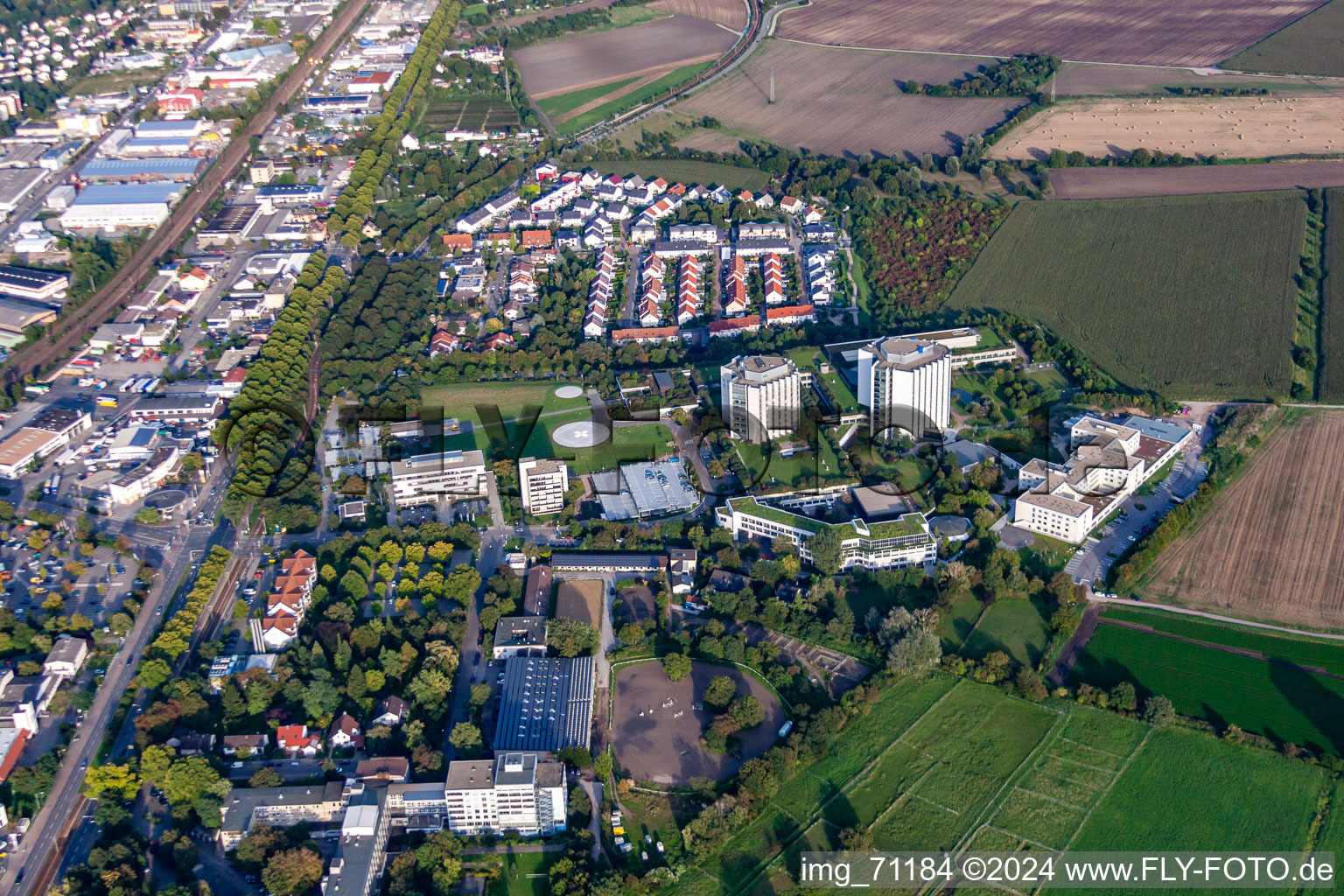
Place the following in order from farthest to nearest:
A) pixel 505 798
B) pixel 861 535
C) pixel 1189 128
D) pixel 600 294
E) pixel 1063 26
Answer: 1. pixel 1063 26
2. pixel 1189 128
3. pixel 600 294
4. pixel 861 535
5. pixel 505 798

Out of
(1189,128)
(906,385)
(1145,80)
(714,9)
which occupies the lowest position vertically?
(906,385)

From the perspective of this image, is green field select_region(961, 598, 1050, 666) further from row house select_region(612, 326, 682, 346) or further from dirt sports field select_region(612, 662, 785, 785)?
row house select_region(612, 326, 682, 346)

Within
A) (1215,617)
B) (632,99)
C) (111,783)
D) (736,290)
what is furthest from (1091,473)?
(632,99)

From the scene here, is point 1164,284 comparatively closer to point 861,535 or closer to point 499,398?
point 861,535

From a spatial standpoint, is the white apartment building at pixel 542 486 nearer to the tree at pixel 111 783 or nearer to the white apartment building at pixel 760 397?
the white apartment building at pixel 760 397

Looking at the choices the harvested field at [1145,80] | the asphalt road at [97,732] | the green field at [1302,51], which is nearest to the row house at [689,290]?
A: the asphalt road at [97,732]

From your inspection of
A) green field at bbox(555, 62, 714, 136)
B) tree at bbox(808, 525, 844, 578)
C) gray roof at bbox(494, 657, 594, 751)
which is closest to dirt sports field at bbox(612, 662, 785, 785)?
gray roof at bbox(494, 657, 594, 751)

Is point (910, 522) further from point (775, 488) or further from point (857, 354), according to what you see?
point (857, 354)

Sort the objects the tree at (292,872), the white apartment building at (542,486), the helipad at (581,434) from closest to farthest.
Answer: the tree at (292,872)
the white apartment building at (542,486)
the helipad at (581,434)
